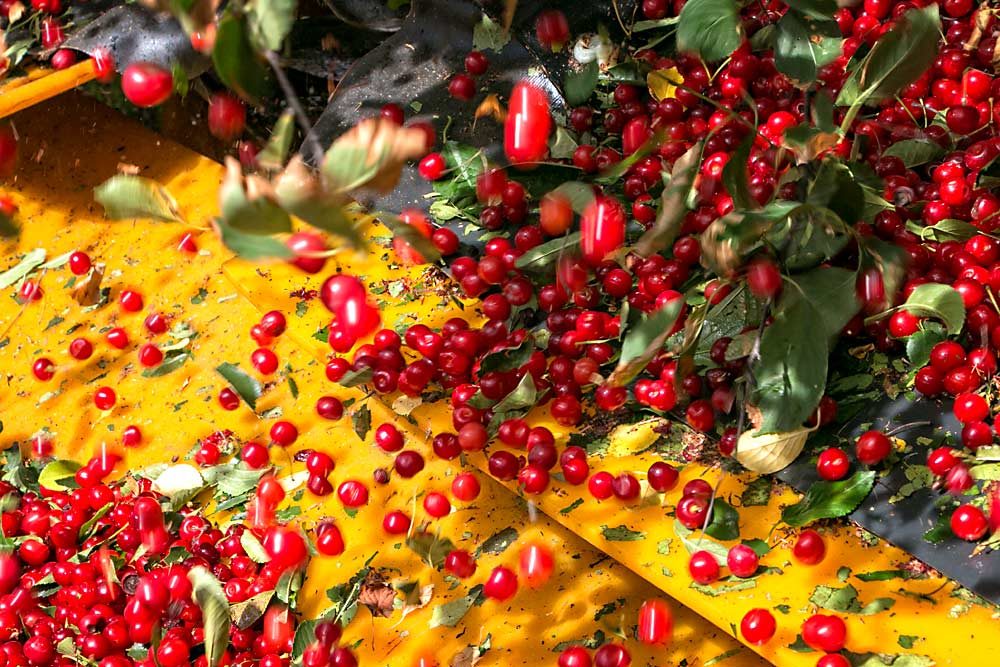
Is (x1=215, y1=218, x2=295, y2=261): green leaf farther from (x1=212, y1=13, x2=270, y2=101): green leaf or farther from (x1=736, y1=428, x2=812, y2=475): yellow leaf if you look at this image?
(x1=736, y1=428, x2=812, y2=475): yellow leaf

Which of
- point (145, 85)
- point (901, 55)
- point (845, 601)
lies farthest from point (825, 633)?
point (145, 85)

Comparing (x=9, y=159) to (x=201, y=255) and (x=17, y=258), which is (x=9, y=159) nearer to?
(x=201, y=255)

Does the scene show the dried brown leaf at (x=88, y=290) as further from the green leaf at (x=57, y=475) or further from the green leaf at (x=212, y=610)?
the green leaf at (x=212, y=610)

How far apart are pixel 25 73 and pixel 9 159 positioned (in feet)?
2.18

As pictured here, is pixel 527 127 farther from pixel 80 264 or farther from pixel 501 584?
pixel 80 264

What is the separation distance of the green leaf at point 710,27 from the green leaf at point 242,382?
99 cm

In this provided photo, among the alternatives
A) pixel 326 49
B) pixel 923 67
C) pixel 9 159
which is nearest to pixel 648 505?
pixel 923 67

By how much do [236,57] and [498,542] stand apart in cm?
98

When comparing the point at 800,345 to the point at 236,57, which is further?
the point at 800,345

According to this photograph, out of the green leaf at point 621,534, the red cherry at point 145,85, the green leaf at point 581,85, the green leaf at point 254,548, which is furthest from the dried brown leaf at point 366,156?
the green leaf at point 581,85

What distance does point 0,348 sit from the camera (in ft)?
7.68

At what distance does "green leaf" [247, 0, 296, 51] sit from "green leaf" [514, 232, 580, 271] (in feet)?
2.48

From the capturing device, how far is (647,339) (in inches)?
57.1

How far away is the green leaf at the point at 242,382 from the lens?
1.97m
